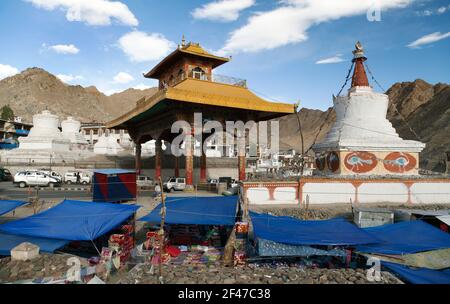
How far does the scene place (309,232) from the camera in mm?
10602

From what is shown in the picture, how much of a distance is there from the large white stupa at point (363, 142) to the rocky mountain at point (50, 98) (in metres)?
115

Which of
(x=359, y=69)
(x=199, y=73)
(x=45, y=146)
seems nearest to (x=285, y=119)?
(x=45, y=146)

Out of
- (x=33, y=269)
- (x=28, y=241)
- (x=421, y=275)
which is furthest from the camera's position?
(x=28, y=241)

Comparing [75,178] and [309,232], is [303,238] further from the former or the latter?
[75,178]

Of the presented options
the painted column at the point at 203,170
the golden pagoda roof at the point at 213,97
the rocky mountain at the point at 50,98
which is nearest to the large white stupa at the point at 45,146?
the golden pagoda roof at the point at 213,97

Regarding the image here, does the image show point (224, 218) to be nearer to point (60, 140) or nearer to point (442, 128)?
point (60, 140)

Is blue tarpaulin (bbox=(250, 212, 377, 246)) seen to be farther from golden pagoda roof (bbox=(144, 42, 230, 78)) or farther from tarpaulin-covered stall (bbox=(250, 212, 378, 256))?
golden pagoda roof (bbox=(144, 42, 230, 78))

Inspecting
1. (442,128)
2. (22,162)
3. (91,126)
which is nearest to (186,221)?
(22,162)

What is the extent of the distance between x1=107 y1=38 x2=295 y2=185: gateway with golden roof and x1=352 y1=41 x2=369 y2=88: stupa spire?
4.95 metres

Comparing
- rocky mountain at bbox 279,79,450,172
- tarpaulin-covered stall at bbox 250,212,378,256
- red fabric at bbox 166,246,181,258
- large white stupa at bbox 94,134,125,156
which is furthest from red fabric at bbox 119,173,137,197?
large white stupa at bbox 94,134,125,156

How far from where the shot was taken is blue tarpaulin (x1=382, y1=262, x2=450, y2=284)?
294 inches

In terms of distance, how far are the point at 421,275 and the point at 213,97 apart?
16.9 m

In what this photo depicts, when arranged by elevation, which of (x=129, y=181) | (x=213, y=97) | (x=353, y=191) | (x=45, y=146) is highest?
(x=213, y=97)

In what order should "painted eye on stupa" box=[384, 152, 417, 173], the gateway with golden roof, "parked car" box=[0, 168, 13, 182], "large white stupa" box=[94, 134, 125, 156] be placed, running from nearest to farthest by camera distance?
"painted eye on stupa" box=[384, 152, 417, 173]
the gateway with golden roof
"parked car" box=[0, 168, 13, 182]
"large white stupa" box=[94, 134, 125, 156]
